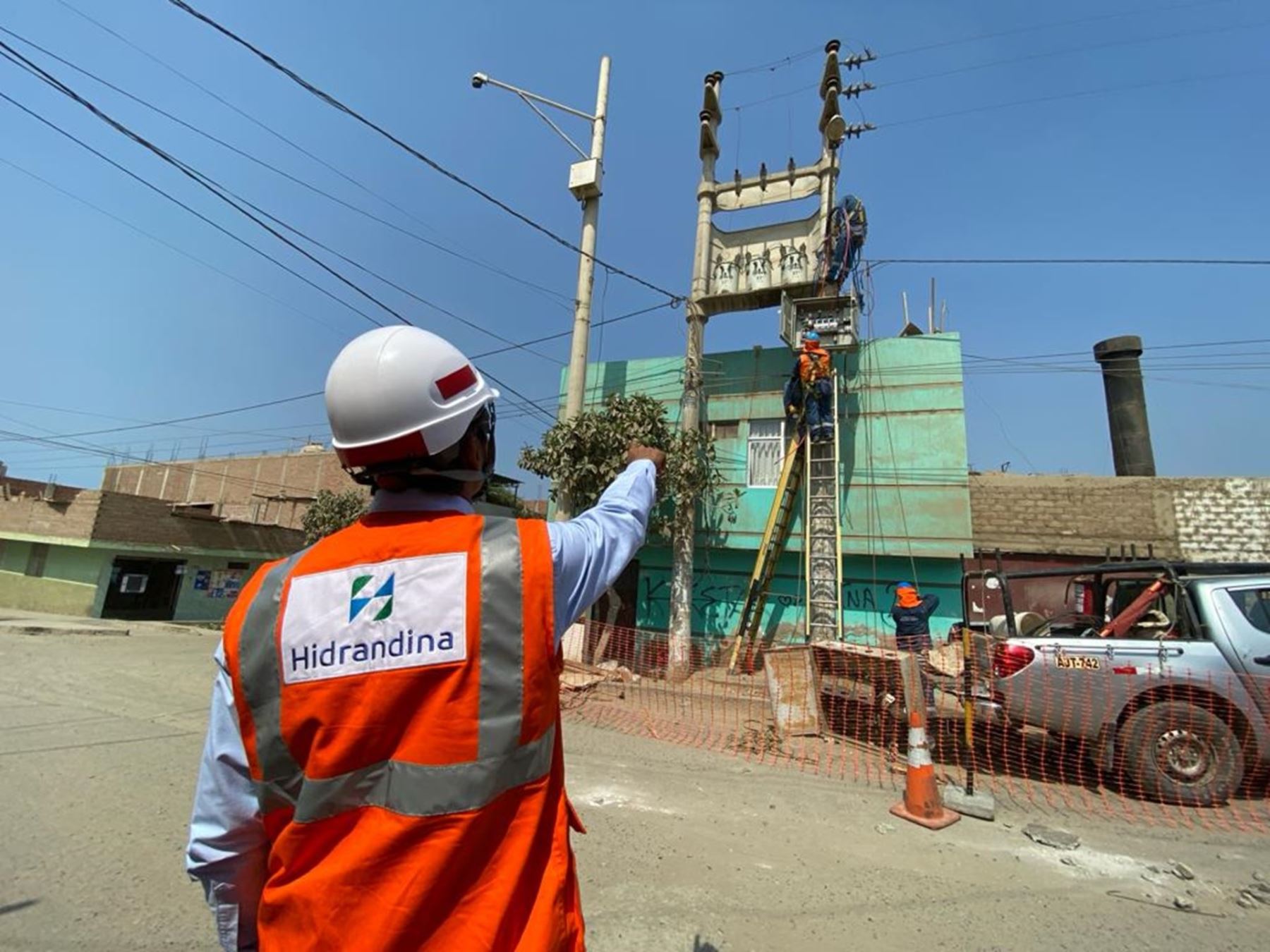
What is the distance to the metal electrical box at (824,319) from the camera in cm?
1342

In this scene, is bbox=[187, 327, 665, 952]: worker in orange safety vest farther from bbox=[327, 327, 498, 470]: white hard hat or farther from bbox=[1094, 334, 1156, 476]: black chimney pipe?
bbox=[1094, 334, 1156, 476]: black chimney pipe

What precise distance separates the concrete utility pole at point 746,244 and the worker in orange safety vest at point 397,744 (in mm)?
11993

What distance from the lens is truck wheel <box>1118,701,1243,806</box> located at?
17.8 ft

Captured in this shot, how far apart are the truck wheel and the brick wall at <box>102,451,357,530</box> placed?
3248 centimetres

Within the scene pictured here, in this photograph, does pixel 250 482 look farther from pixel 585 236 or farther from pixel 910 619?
pixel 910 619

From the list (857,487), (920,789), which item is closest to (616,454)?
(857,487)

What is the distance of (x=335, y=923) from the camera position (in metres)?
1.04

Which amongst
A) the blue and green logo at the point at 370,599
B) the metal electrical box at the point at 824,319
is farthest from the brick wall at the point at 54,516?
the blue and green logo at the point at 370,599

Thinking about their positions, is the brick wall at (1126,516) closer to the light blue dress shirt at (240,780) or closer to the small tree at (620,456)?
the small tree at (620,456)

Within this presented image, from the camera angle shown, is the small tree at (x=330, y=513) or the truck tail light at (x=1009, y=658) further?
the small tree at (x=330, y=513)

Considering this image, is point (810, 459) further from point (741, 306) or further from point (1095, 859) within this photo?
point (1095, 859)

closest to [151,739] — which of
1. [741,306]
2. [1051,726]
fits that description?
[1051,726]

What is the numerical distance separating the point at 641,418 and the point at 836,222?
6330mm

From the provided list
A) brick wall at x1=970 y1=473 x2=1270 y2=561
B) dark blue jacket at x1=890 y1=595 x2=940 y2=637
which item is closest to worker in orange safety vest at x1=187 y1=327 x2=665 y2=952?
dark blue jacket at x1=890 y1=595 x2=940 y2=637
